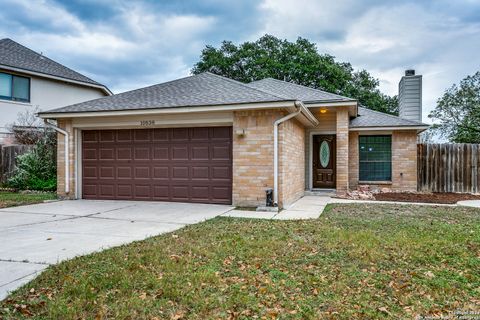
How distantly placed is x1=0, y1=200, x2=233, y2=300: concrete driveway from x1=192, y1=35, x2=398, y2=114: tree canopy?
75.1 feet

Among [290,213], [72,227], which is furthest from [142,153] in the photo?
[290,213]

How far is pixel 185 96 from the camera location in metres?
9.86

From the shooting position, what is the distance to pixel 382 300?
3270 millimetres

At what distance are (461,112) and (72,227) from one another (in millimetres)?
21719

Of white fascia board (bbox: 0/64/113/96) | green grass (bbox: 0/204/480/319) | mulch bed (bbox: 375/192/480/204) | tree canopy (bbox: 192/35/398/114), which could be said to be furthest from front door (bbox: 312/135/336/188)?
tree canopy (bbox: 192/35/398/114)

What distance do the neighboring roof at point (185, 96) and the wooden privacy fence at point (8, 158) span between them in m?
5.49

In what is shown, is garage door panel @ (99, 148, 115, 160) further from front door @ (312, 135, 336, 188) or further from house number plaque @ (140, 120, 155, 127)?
front door @ (312, 135, 336, 188)

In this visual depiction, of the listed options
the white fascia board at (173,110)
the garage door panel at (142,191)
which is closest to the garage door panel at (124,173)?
the garage door panel at (142,191)

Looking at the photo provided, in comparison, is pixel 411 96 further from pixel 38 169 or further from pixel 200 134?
pixel 38 169

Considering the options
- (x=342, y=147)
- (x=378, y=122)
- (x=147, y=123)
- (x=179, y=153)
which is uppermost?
(x=378, y=122)

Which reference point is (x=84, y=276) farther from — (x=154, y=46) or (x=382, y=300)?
(x=154, y=46)

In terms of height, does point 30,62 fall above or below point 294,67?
below

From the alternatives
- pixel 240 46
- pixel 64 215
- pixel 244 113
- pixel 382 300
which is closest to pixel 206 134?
pixel 244 113

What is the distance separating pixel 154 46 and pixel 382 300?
638 inches
